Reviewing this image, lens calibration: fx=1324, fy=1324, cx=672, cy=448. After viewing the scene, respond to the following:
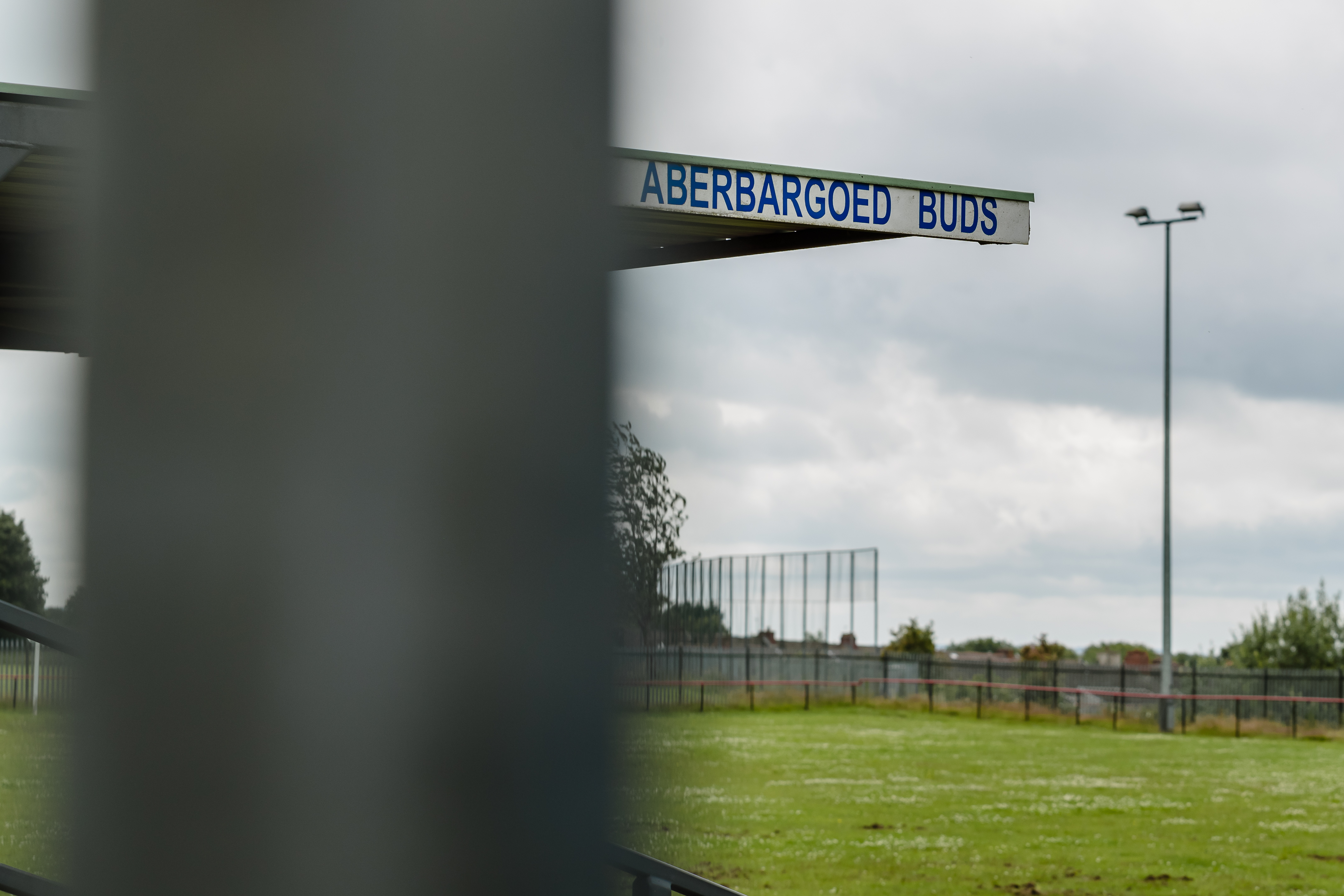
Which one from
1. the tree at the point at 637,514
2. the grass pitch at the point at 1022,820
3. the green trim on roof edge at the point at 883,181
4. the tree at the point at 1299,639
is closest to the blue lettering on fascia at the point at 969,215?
the green trim on roof edge at the point at 883,181

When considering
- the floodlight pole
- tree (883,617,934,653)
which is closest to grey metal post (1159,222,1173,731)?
the floodlight pole

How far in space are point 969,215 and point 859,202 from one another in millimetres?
550

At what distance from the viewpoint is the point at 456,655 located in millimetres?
667

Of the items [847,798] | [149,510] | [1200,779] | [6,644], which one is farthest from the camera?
[1200,779]

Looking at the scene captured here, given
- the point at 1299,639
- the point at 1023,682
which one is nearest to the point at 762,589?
the point at 1023,682

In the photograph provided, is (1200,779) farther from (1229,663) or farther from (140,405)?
(1229,663)

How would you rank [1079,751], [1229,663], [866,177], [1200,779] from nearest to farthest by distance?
[866,177], [1200,779], [1079,751], [1229,663]

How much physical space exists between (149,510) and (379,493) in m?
0.11

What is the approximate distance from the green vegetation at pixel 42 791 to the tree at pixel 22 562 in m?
0.09

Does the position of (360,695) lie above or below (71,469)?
below

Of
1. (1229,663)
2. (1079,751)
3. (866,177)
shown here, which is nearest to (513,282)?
(866,177)

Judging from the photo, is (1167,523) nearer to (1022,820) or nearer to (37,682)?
(1022,820)

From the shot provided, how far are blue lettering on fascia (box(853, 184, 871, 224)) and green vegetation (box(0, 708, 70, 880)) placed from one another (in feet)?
15.0

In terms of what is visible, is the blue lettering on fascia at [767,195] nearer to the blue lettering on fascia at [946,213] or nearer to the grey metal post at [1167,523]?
the blue lettering on fascia at [946,213]
